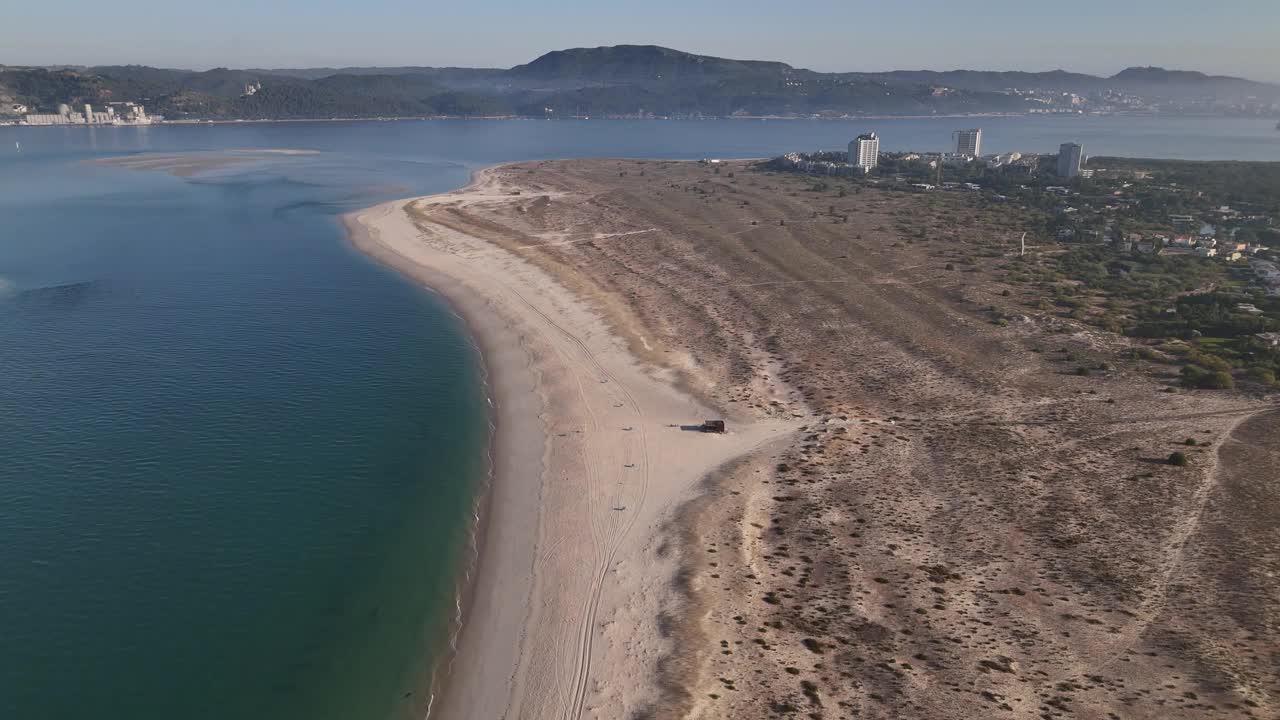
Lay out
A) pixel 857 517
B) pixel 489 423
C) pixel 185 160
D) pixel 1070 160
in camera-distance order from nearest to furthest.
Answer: pixel 857 517 < pixel 489 423 < pixel 1070 160 < pixel 185 160

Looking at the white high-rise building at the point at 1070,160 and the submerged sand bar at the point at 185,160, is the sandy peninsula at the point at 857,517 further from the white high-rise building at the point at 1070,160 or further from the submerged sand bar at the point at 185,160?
the submerged sand bar at the point at 185,160

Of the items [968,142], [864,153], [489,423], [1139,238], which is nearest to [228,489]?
[489,423]

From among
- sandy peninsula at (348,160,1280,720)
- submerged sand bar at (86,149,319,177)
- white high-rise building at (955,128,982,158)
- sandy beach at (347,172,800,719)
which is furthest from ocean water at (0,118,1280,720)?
white high-rise building at (955,128,982,158)

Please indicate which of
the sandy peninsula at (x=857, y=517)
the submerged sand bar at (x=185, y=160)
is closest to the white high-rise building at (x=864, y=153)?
the sandy peninsula at (x=857, y=517)

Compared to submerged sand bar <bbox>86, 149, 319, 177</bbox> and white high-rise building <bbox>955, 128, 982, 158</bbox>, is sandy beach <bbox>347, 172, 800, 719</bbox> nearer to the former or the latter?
submerged sand bar <bbox>86, 149, 319, 177</bbox>

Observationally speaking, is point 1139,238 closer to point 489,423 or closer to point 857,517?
point 857,517

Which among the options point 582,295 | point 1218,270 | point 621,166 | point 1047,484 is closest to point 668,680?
point 1047,484
